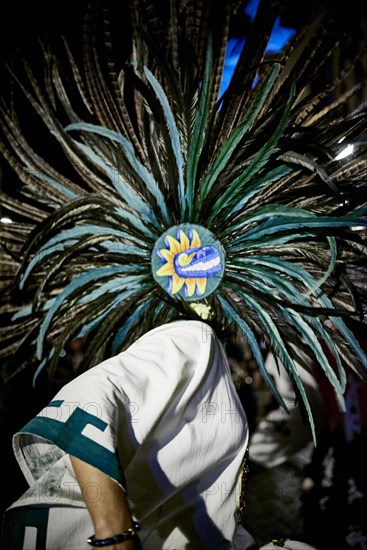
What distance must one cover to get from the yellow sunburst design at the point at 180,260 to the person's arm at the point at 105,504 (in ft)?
2.30

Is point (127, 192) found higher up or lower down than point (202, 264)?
higher up

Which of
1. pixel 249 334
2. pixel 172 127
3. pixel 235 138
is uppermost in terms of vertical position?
pixel 172 127

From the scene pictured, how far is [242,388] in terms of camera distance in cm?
179

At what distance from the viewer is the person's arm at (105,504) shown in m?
0.66

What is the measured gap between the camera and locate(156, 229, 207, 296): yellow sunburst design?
133cm

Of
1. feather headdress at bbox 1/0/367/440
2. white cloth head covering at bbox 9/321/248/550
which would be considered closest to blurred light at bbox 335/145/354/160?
feather headdress at bbox 1/0/367/440

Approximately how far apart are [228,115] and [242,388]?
3.58ft

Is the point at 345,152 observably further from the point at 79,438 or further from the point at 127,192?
the point at 79,438

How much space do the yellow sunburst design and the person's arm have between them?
2.30ft

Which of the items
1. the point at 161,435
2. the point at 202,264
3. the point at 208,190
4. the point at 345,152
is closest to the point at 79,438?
the point at 161,435

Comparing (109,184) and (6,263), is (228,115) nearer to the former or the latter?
(109,184)

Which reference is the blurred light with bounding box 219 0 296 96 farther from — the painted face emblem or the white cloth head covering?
the white cloth head covering

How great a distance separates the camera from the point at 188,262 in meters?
1.36

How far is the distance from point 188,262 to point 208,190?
0.24m
